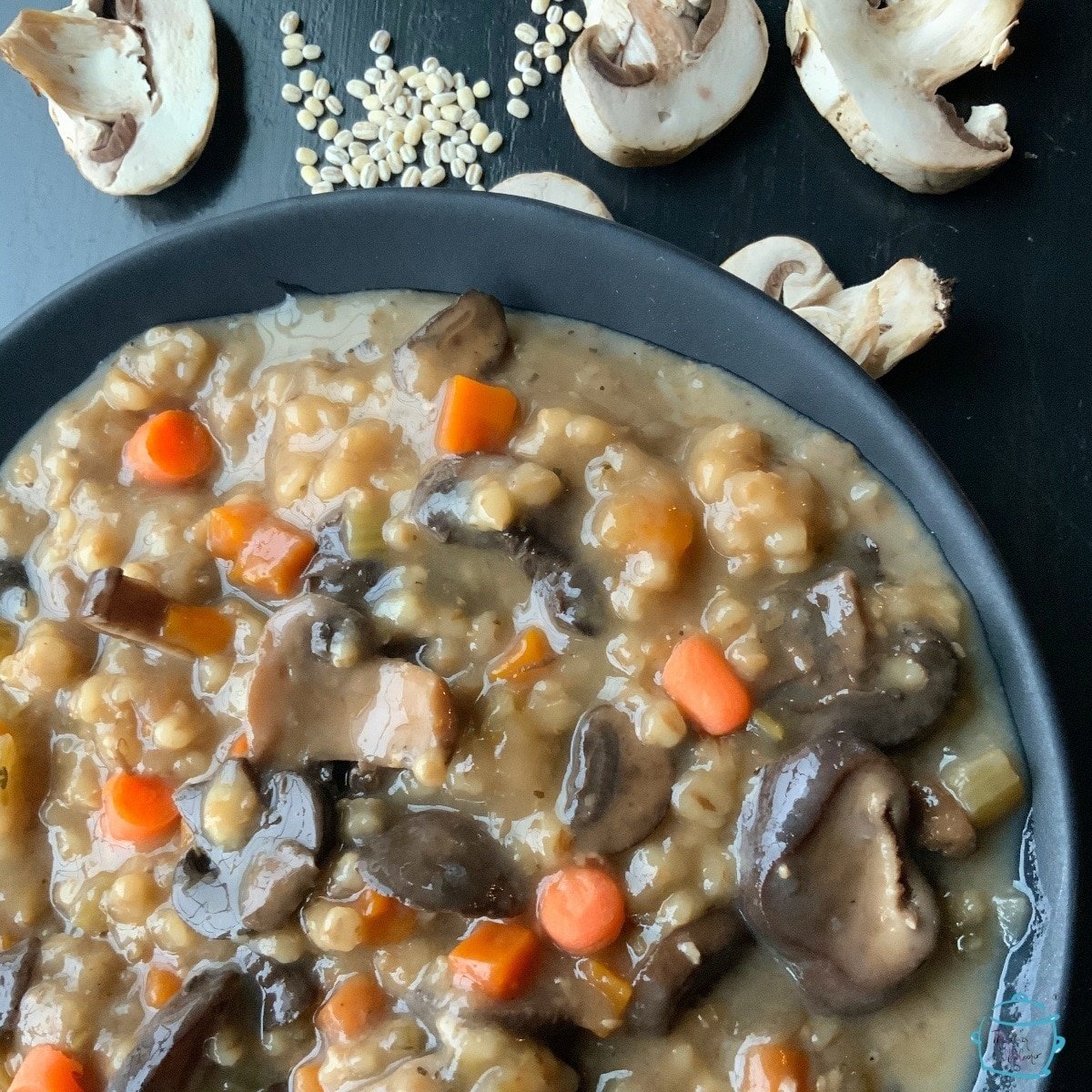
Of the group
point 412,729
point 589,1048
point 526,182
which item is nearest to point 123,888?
point 412,729

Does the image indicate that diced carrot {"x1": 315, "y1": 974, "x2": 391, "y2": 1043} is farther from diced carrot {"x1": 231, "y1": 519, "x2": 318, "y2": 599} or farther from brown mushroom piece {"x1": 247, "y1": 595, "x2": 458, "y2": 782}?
diced carrot {"x1": 231, "y1": 519, "x2": 318, "y2": 599}

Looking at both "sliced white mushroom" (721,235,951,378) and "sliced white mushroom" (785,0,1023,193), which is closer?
"sliced white mushroom" (721,235,951,378)

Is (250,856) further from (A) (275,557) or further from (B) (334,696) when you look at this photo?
(A) (275,557)

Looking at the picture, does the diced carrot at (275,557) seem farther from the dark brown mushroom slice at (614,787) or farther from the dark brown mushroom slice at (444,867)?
the dark brown mushroom slice at (614,787)

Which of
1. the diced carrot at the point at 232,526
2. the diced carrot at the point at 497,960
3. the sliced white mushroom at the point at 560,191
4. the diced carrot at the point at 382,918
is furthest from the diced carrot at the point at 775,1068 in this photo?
the sliced white mushroom at the point at 560,191

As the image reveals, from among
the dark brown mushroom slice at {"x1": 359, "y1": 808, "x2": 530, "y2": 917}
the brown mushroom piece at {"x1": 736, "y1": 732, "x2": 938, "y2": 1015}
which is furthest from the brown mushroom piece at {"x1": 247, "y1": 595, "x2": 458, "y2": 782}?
the brown mushroom piece at {"x1": 736, "y1": 732, "x2": 938, "y2": 1015}
